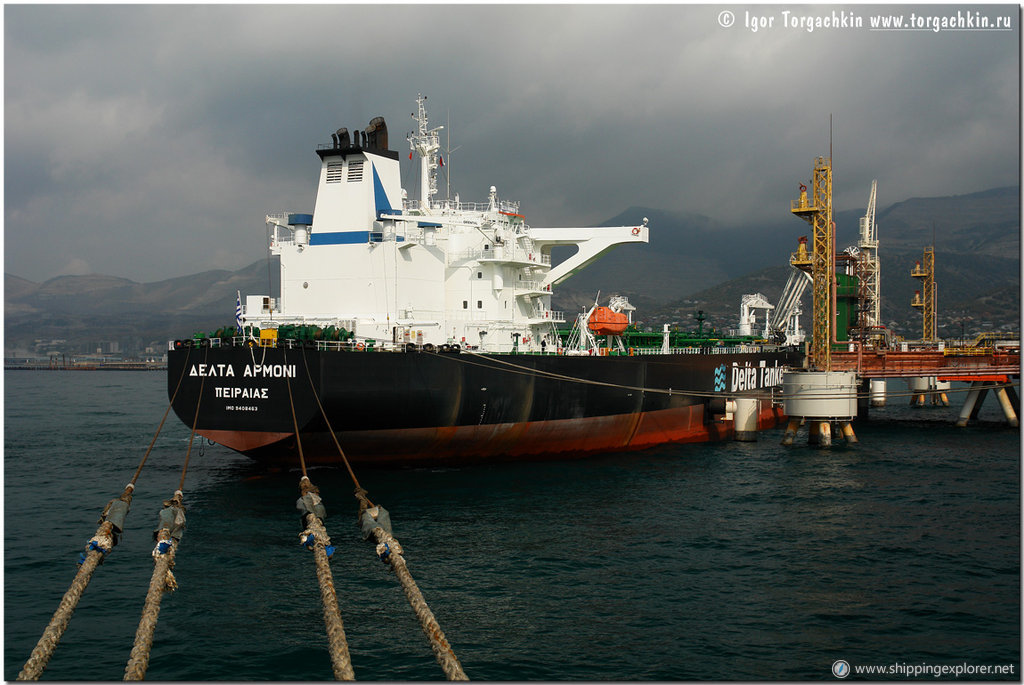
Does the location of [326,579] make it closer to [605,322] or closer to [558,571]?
[558,571]

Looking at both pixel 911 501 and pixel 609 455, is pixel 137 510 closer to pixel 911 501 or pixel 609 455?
pixel 609 455

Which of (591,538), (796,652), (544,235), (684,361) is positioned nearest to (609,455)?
(684,361)

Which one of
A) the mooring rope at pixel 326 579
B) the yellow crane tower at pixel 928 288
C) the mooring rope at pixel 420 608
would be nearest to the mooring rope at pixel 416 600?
the mooring rope at pixel 420 608

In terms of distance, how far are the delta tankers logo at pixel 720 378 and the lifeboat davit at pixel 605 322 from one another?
768cm

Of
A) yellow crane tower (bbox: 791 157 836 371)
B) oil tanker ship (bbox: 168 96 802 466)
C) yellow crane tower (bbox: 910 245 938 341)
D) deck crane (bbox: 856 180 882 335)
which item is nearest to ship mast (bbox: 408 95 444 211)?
oil tanker ship (bbox: 168 96 802 466)

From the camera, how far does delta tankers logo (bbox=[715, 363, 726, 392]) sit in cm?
3769

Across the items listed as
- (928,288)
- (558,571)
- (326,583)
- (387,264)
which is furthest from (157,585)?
(928,288)

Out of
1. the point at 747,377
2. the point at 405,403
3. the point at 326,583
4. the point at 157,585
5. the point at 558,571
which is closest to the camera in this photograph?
the point at 157,585

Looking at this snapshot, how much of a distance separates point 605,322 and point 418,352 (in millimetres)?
10666

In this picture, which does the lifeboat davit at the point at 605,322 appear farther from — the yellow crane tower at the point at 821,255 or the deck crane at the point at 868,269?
the deck crane at the point at 868,269

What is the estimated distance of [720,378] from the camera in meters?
38.0

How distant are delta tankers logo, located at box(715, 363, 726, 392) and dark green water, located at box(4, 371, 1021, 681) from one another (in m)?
10.3

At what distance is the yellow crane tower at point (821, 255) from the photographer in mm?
32688

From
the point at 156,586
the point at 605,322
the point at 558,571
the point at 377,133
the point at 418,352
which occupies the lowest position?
the point at 558,571
